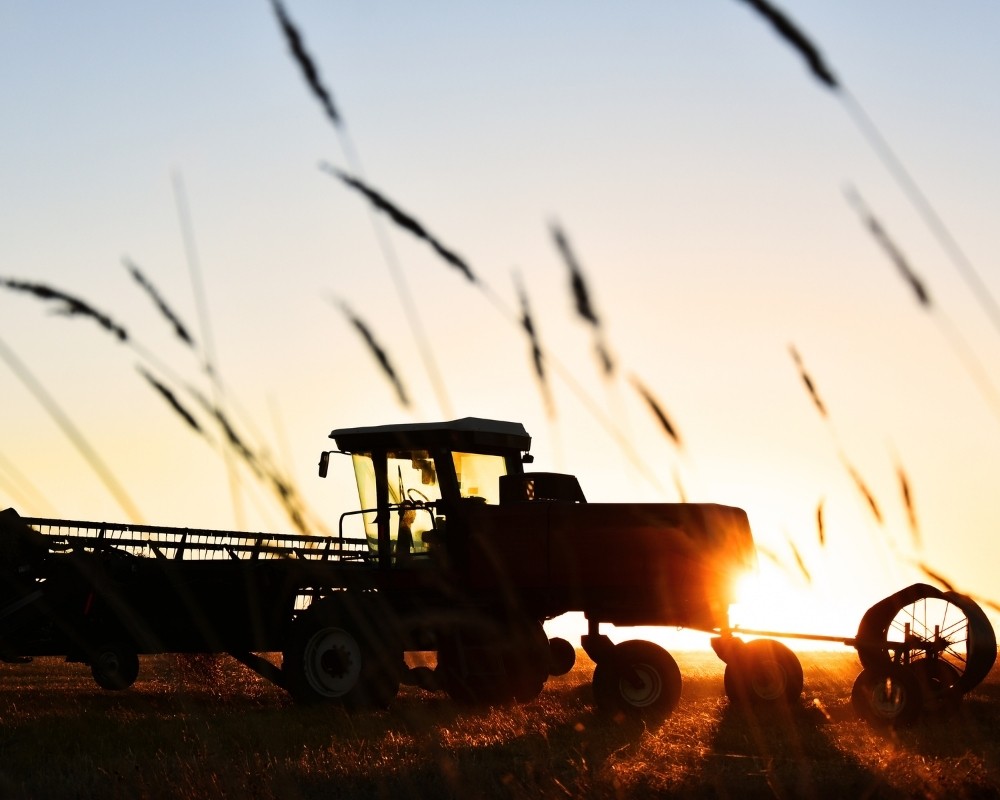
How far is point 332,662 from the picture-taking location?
42.0 feet

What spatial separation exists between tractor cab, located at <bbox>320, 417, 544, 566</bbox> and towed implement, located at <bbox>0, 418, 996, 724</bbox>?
0.02m

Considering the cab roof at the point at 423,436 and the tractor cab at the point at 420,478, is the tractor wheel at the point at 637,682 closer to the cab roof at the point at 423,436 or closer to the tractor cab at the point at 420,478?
the tractor cab at the point at 420,478

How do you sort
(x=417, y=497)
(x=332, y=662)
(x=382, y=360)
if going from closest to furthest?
(x=382, y=360) → (x=332, y=662) → (x=417, y=497)

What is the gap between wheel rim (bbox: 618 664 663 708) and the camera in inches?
478

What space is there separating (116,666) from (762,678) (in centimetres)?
724

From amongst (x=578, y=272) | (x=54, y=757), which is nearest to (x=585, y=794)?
(x=578, y=272)

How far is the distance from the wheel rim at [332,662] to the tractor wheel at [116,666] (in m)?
2.47

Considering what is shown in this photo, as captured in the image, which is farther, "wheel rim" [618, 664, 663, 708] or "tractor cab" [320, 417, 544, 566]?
"tractor cab" [320, 417, 544, 566]

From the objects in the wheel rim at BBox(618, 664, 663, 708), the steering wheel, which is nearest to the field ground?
the wheel rim at BBox(618, 664, 663, 708)

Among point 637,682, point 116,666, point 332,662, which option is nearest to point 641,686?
point 637,682

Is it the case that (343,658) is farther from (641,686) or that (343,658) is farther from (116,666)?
(641,686)

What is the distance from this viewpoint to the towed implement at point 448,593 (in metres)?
12.5

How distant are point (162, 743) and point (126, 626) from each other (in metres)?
5.71

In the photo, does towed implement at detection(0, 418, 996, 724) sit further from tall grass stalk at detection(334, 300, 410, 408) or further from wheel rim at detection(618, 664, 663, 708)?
tall grass stalk at detection(334, 300, 410, 408)
